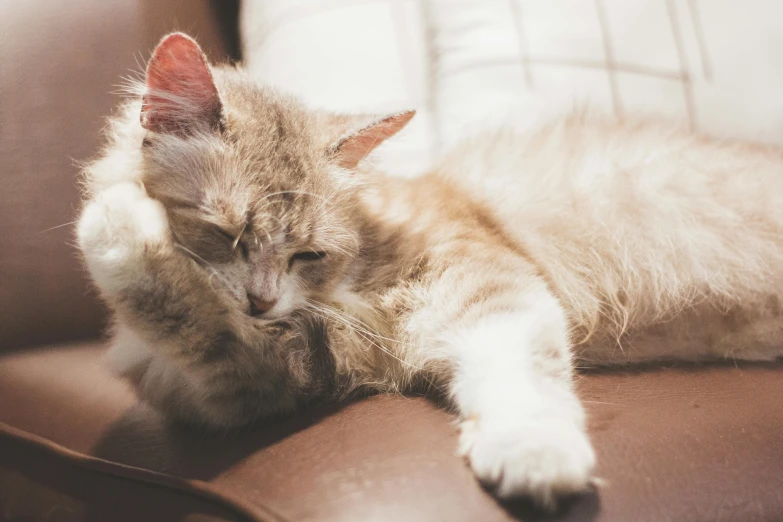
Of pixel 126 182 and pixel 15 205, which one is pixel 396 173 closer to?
pixel 126 182

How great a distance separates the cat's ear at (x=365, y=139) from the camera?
3.32ft

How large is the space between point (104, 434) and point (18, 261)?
553 mm

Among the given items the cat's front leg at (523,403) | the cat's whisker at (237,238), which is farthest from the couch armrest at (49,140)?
the cat's front leg at (523,403)

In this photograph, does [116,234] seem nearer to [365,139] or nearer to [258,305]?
[258,305]

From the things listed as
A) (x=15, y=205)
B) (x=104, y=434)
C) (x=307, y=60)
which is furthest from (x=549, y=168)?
(x=15, y=205)

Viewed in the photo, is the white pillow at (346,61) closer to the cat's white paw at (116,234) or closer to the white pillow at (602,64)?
the white pillow at (602,64)

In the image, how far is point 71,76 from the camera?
49.8 inches

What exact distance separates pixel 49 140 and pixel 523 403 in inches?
43.7

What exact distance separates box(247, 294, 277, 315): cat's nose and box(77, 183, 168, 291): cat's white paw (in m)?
0.16

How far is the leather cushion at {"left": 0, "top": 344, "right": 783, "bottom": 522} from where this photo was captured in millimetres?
633

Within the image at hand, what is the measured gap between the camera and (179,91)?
91 cm

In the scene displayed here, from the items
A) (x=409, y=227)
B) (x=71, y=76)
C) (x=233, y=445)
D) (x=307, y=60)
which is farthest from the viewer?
(x=307, y=60)

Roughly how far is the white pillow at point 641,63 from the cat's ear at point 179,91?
76 cm

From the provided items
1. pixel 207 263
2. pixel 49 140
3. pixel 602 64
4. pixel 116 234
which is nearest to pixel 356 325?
pixel 207 263
